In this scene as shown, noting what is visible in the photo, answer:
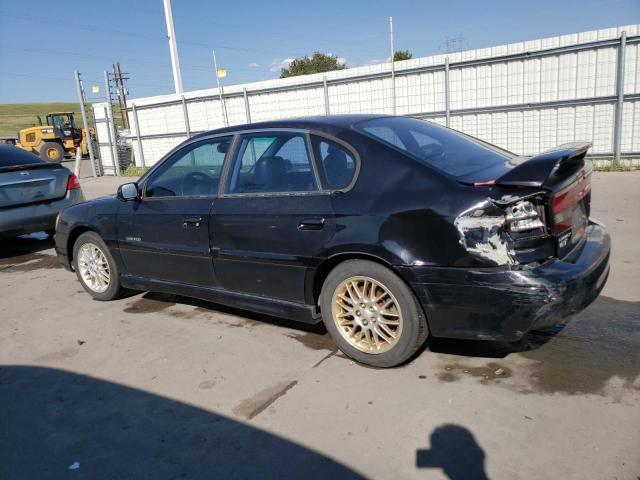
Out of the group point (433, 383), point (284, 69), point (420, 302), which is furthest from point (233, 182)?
point (284, 69)

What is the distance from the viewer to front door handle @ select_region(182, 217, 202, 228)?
13.3 ft

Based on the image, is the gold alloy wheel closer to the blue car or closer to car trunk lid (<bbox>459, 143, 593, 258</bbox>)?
car trunk lid (<bbox>459, 143, 593, 258</bbox>)

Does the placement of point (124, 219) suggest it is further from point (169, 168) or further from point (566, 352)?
point (566, 352)

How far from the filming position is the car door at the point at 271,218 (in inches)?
136

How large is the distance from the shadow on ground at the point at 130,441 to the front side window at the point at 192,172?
5.40 ft

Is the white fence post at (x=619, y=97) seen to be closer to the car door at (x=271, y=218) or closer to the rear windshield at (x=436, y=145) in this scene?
the rear windshield at (x=436, y=145)

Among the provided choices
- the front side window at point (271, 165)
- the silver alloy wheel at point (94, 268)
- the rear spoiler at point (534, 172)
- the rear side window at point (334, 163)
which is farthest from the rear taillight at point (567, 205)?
the silver alloy wheel at point (94, 268)

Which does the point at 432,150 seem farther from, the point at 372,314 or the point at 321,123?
the point at 372,314

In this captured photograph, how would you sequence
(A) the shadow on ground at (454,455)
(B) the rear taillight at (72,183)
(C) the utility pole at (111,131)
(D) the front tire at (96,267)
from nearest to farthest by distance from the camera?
(A) the shadow on ground at (454,455) < (D) the front tire at (96,267) < (B) the rear taillight at (72,183) < (C) the utility pole at (111,131)

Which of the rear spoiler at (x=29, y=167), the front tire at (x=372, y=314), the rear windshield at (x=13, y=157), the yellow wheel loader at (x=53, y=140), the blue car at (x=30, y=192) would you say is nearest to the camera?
the front tire at (x=372, y=314)

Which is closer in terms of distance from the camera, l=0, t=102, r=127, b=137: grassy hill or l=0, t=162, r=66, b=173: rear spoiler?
l=0, t=162, r=66, b=173: rear spoiler

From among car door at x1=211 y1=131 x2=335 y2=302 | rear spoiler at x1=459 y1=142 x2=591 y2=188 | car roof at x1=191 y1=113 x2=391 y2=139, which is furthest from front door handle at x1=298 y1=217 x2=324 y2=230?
rear spoiler at x1=459 y1=142 x2=591 y2=188

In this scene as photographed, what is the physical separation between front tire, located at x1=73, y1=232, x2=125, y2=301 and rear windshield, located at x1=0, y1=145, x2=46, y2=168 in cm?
324

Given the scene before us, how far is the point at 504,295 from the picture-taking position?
2.81 metres
